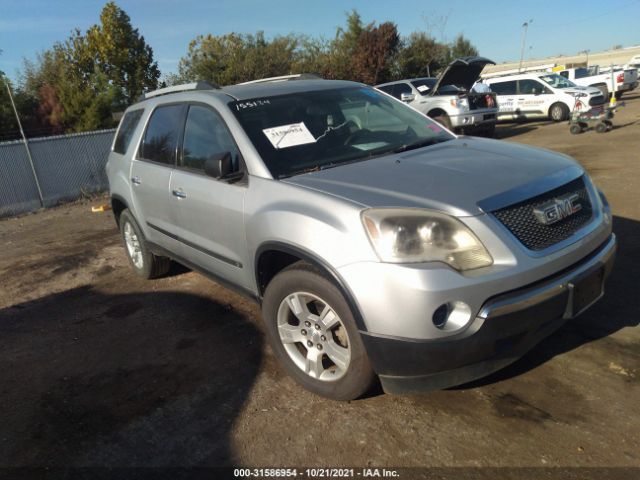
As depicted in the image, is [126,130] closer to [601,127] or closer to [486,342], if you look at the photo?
[486,342]

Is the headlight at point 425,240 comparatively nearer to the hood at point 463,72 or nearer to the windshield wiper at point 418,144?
the windshield wiper at point 418,144

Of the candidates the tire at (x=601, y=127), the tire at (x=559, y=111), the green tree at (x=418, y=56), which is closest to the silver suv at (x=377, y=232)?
the tire at (x=601, y=127)

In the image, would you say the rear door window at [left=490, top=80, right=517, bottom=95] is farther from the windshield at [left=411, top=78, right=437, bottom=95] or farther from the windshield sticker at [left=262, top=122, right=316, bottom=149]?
the windshield sticker at [left=262, top=122, right=316, bottom=149]

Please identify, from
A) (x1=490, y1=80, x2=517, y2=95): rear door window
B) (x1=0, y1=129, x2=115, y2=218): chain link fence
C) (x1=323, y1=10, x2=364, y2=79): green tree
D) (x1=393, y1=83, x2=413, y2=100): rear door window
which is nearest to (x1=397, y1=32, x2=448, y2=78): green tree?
A: (x1=323, y1=10, x2=364, y2=79): green tree

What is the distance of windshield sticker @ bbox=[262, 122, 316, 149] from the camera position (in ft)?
11.0

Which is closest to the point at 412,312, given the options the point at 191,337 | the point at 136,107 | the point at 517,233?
the point at 517,233

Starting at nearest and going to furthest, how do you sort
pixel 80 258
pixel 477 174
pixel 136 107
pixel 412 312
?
pixel 412 312 → pixel 477 174 → pixel 136 107 → pixel 80 258

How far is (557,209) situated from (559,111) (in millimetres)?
15869

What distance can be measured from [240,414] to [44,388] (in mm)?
1507

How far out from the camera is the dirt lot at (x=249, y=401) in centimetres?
252

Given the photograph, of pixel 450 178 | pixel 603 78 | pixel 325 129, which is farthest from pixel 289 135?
pixel 603 78

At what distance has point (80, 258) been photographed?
663 cm

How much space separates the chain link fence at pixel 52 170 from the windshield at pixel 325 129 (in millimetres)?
8929

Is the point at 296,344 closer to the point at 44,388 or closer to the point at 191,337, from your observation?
the point at 191,337
